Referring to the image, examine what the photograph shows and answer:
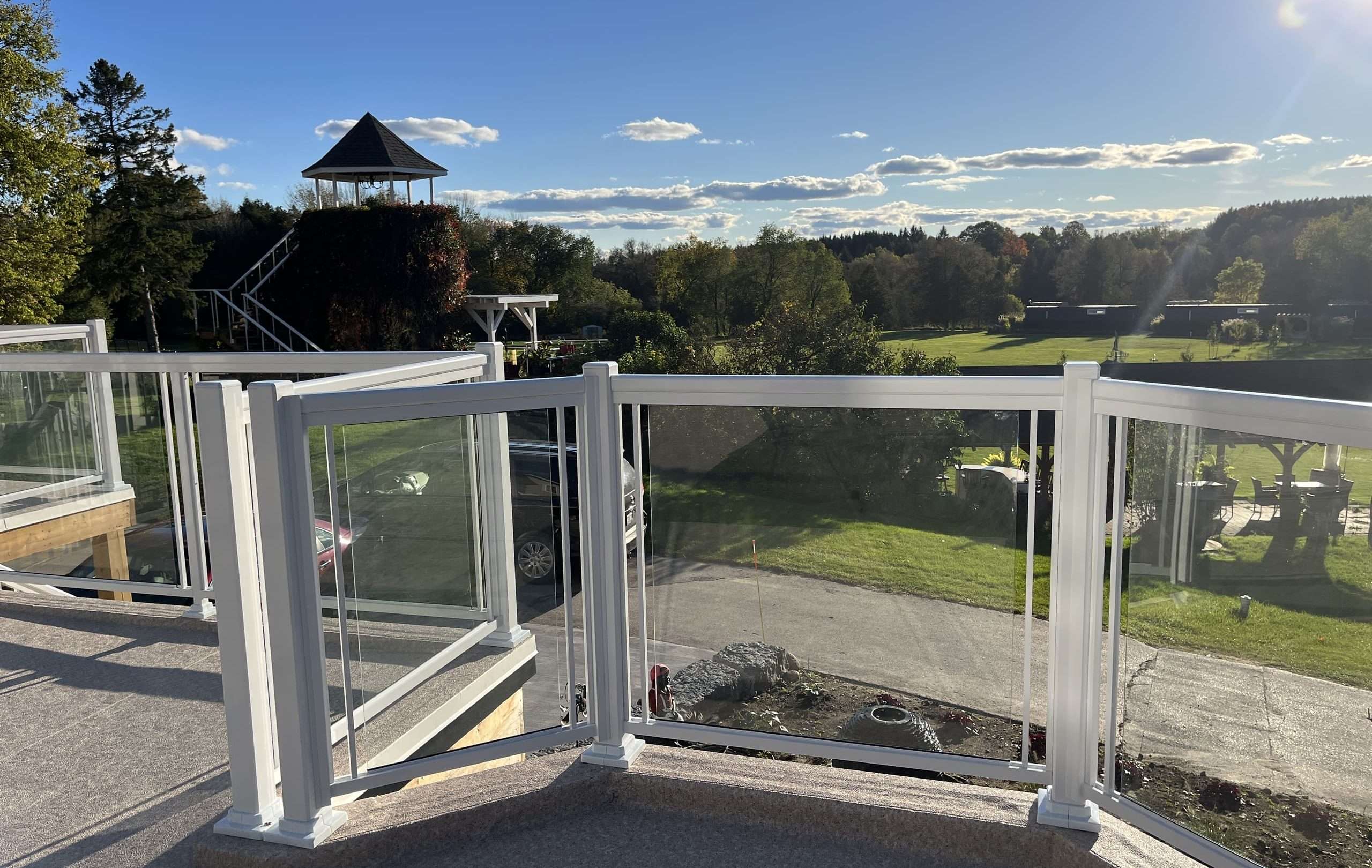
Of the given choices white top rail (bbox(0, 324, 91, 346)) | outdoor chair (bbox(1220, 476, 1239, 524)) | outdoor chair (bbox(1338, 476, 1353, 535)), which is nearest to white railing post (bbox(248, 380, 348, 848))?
outdoor chair (bbox(1220, 476, 1239, 524))

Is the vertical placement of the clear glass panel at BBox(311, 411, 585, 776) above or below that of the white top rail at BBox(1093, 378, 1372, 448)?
below

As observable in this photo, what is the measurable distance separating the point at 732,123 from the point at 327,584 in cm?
5342

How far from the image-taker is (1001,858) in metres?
2.10

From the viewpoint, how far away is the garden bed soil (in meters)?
1.66

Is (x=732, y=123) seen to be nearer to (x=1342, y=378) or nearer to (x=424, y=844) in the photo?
(x=1342, y=378)

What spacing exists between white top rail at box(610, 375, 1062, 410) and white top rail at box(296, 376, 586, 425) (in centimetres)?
19

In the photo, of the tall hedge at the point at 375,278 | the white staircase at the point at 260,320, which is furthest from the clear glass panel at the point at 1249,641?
the white staircase at the point at 260,320

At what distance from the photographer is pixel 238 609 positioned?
2068 mm

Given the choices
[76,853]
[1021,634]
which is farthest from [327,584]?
[1021,634]

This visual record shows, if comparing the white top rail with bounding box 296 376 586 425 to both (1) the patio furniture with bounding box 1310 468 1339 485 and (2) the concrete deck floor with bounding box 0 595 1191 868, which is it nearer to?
(2) the concrete deck floor with bounding box 0 595 1191 868

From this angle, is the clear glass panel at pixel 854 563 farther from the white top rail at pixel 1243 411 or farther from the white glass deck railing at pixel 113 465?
the white glass deck railing at pixel 113 465

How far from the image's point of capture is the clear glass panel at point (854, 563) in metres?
2.10

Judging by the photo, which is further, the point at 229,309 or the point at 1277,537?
the point at 229,309

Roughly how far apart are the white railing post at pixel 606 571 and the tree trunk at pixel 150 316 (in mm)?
29275
